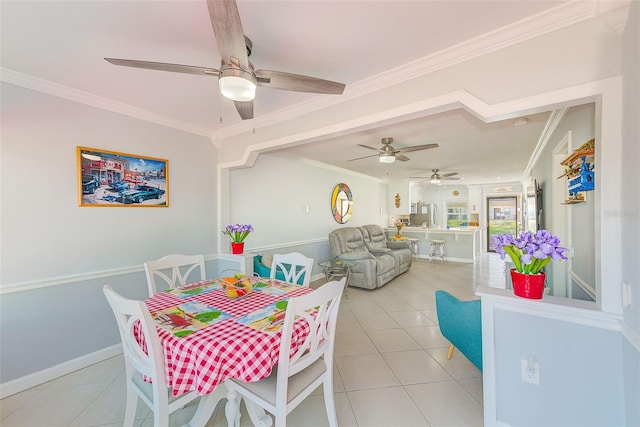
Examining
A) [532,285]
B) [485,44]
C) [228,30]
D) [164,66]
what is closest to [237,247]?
[164,66]

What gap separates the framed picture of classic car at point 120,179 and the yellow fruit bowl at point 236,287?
1640 millimetres

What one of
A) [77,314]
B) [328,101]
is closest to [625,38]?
[328,101]

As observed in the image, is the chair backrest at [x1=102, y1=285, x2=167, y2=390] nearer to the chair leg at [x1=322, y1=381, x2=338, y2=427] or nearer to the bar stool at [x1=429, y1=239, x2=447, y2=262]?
the chair leg at [x1=322, y1=381, x2=338, y2=427]

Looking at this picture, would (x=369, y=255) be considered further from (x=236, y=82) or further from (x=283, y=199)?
(x=236, y=82)

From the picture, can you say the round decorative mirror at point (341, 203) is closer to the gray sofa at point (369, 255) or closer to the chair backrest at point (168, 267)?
the gray sofa at point (369, 255)

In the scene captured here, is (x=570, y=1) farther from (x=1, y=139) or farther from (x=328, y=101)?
(x=1, y=139)

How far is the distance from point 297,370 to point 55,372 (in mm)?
2389

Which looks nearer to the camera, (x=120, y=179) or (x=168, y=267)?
(x=168, y=267)

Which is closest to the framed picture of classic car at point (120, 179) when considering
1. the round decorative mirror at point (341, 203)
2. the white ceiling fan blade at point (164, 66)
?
the white ceiling fan blade at point (164, 66)

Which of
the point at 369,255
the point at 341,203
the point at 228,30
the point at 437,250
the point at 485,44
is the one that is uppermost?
the point at 485,44

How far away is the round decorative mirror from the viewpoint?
603 cm

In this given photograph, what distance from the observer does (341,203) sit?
20.6ft

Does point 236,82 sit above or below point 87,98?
below

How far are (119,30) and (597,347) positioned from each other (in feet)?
10.6
